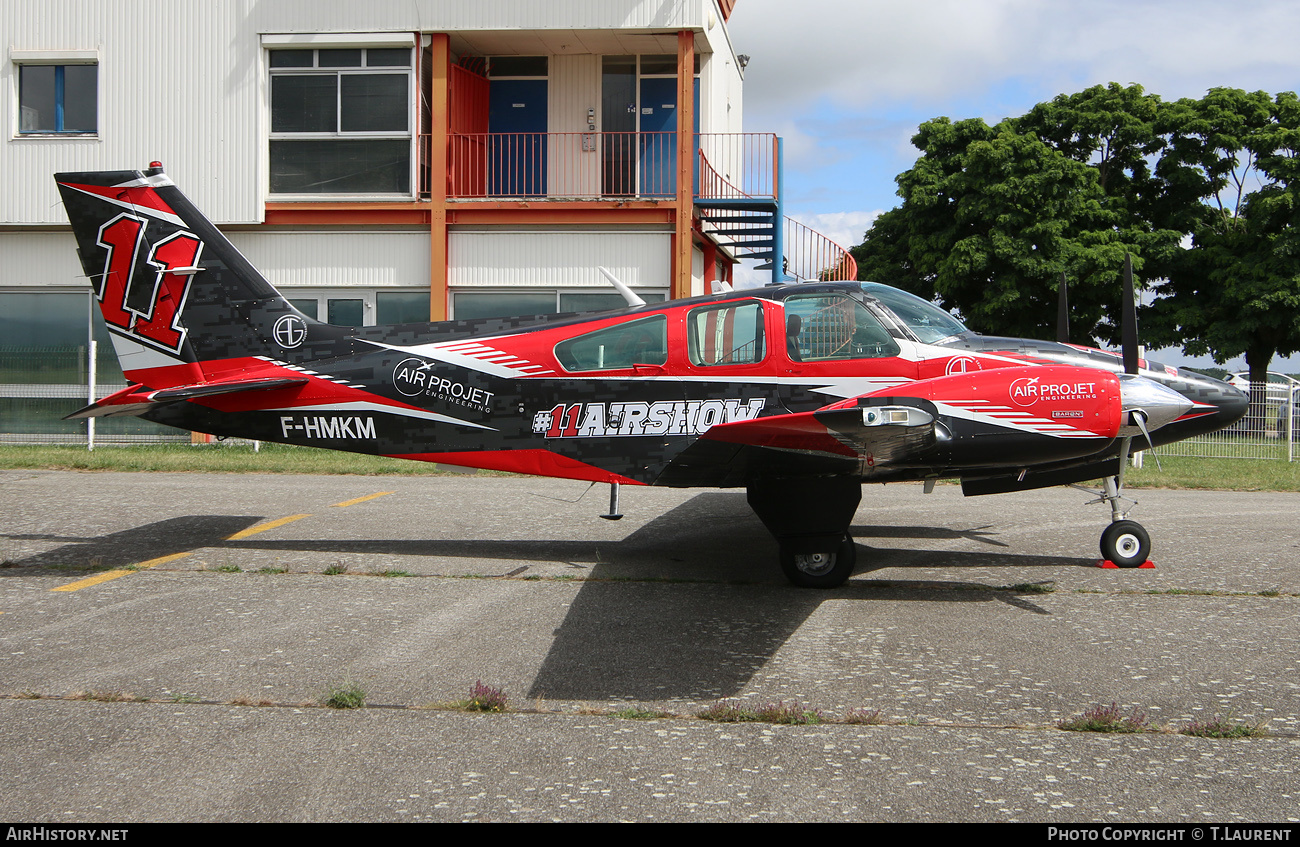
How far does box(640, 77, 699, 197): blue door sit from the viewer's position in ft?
61.7

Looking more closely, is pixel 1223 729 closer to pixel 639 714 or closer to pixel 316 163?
pixel 639 714

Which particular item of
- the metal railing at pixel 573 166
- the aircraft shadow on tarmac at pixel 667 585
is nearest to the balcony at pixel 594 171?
the metal railing at pixel 573 166

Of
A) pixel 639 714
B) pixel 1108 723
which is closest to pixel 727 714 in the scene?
pixel 639 714

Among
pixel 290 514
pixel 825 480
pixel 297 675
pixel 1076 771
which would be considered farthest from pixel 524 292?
pixel 1076 771

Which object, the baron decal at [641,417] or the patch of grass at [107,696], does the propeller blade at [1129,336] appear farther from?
the patch of grass at [107,696]

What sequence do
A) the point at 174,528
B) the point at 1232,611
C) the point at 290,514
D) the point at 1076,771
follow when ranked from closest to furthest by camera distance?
the point at 1076,771
the point at 1232,611
the point at 174,528
the point at 290,514

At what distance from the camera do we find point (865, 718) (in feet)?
14.4

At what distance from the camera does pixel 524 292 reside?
697 inches

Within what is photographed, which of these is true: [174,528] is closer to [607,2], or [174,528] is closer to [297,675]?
[297,675]

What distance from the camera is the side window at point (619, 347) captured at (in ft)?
24.5

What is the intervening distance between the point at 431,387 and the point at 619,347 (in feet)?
5.45

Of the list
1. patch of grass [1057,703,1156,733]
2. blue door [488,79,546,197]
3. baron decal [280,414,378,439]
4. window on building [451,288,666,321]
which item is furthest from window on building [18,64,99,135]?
patch of grass [1057,703,1156,733]

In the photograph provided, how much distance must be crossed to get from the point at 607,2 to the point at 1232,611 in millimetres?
14591

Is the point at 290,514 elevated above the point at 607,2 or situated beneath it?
situated beneath
